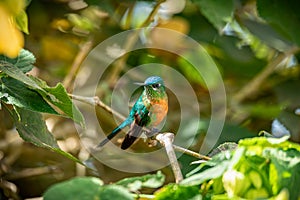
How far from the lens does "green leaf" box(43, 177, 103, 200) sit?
499 millimetres

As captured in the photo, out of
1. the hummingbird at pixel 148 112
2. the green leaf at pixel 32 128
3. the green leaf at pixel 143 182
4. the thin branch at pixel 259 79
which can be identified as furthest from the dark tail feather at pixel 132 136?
the thin branch at pixel 259 79

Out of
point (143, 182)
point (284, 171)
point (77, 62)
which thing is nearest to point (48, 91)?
point (143, 182)

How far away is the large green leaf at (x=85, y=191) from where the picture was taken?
0.50 m

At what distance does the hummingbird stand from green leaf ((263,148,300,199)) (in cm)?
41

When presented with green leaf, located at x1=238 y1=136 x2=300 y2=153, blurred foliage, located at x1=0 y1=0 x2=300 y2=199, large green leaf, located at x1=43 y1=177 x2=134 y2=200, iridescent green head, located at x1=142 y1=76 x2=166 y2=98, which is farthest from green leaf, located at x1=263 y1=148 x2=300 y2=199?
blurred foliage, located at x1=0 y1=0 x2=300 y2=199

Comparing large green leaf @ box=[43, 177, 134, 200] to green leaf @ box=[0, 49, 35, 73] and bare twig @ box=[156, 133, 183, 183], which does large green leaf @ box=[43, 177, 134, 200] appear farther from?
green leaf @ box=[0, 49, 35, 73]

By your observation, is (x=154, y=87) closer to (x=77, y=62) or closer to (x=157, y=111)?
(x=157, y=111)

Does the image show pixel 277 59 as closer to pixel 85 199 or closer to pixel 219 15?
pixel 219 15

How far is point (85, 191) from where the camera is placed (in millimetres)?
514

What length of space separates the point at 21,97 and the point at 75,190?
23 cm

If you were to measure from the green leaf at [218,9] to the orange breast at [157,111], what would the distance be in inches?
6.5

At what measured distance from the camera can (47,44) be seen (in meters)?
1.44

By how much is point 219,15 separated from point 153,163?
353 mm

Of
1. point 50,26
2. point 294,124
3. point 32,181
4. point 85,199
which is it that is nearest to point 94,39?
point 50,26
